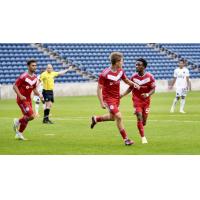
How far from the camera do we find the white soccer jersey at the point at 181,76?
2459 cm

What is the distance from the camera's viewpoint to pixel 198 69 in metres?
47.4

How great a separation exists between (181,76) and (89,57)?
19.5 m

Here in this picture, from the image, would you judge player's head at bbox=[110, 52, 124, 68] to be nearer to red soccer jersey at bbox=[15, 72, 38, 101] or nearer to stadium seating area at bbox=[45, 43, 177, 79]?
red soccer jersey at bbox=[15, 72, 38, 101]

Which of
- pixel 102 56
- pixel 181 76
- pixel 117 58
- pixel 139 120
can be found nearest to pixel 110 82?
pixel 117 58

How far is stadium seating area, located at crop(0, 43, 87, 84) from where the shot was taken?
39.3m

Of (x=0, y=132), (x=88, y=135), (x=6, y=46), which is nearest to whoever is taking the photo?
(x=88, y=135)

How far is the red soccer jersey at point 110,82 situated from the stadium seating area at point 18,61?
25979 mm

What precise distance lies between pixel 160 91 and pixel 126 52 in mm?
3473

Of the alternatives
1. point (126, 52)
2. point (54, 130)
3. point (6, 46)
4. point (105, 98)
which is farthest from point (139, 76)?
point (126, 52)

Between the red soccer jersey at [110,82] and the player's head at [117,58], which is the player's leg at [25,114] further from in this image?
the player's head at [117,58]

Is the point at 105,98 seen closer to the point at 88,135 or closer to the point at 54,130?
the point at 88,135

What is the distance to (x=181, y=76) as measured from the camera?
81.1 feet

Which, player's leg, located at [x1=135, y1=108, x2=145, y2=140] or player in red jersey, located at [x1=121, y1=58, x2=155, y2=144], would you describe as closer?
player's leg, located at [x1=135, y1=108, x2=145, y2=140]

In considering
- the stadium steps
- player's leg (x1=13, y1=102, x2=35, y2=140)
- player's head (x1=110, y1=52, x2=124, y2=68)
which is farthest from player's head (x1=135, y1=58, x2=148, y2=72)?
the stadium steps
